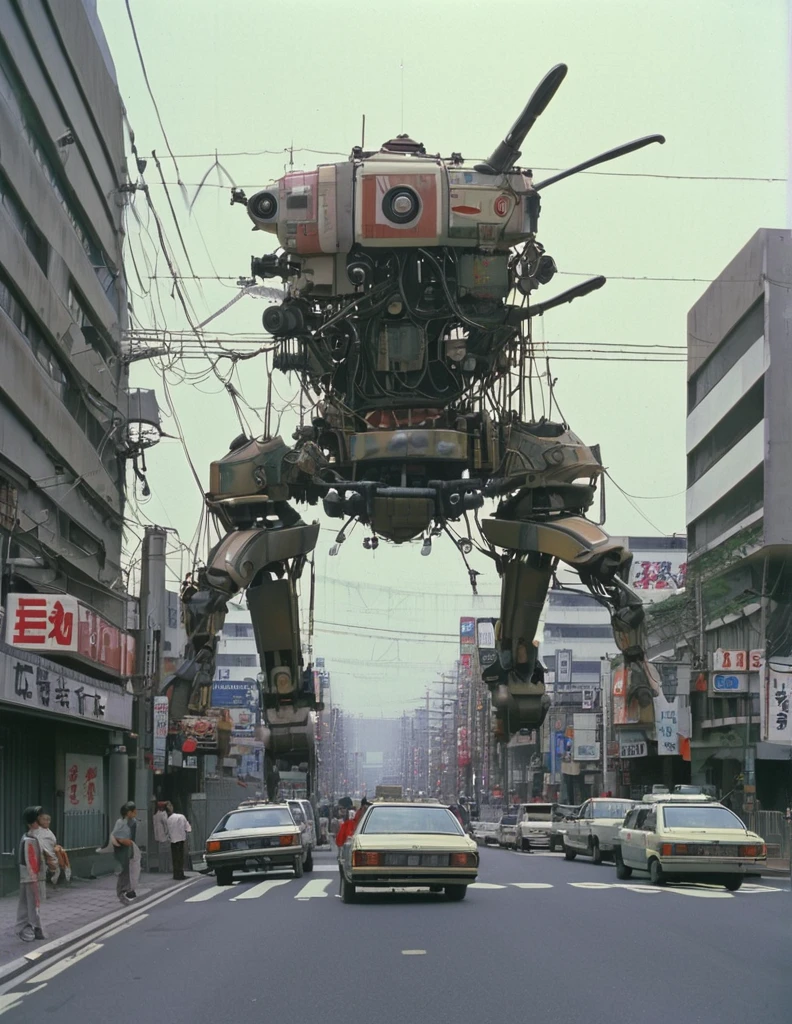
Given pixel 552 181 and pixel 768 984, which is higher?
pixel 552 181

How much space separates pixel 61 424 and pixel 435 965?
856 inches

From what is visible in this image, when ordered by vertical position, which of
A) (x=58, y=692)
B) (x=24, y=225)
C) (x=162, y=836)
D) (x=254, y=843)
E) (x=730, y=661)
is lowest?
(x=162, y=836)

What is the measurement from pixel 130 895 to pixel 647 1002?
14.7 metres

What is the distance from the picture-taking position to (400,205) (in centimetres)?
1324

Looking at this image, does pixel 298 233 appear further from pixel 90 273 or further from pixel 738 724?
pixel 738 724

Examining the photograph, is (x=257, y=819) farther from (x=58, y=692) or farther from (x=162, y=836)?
(x=58, y=692)

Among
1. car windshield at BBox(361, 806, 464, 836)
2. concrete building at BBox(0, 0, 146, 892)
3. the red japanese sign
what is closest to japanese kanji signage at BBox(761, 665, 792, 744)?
concrete building at BBox(0, 0, 146, 892)

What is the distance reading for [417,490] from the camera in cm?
1317

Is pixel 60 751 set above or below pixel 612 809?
above

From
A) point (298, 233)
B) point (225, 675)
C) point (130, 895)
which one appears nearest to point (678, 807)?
point (130, 895)

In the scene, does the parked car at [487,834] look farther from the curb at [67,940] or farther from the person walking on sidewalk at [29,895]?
the person walking on sidewalk at [29,895]

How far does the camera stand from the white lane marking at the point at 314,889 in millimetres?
22234

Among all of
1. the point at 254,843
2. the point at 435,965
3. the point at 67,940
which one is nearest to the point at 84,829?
the point at 254,843

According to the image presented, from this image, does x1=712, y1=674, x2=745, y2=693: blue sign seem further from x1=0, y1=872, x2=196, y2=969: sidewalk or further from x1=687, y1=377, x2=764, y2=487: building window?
x1=0, y1=872, x2=196, y2=969: sidewalk
